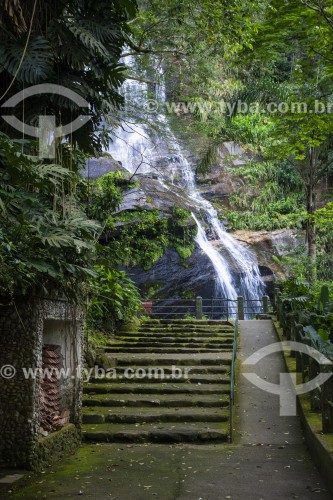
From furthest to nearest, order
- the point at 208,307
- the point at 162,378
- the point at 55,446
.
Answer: the point at 208,307, the point at 162,378, the point at 55,446

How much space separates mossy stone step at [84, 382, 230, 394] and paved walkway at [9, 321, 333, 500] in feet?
2.78

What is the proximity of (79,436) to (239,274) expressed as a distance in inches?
554

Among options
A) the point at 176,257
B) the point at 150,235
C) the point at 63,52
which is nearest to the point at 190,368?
the point at 63,52

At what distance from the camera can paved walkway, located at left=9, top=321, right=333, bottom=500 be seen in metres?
5.03

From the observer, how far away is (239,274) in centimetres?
2058

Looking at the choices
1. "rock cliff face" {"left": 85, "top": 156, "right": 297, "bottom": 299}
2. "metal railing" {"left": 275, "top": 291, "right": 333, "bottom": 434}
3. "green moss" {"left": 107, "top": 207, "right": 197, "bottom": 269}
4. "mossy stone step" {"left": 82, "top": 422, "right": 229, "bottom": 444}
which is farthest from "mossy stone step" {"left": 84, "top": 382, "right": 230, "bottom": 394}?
"rock cliff face" {"left": 85, "top": 156, "right": 297, "bottom": 299}

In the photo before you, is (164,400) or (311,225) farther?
(311,225)

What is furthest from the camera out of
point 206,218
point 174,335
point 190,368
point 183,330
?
point 206,218

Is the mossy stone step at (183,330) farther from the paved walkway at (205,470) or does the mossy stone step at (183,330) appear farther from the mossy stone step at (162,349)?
the paved walkway at (205,470)

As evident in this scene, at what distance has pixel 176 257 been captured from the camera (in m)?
20.3

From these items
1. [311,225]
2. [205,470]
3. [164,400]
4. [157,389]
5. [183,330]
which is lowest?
[205,470]

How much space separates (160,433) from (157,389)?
175cm

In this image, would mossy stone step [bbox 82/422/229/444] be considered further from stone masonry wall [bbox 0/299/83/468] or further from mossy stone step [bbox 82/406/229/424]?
stone masonry wall [bbox 0/299/83/468]

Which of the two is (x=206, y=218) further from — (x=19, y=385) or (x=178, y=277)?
(x=19, y=385)
